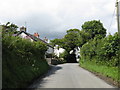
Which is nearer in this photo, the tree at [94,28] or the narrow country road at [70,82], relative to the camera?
the narrow country road at [70,82]

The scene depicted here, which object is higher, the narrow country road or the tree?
the tree

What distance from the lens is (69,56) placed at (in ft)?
215

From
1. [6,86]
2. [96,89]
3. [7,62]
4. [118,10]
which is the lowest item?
[96,89]

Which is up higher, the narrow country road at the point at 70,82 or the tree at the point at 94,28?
the tree at the point at 94,28

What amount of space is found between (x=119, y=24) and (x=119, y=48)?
2.03 meters

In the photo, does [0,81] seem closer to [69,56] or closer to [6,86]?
[6,86]

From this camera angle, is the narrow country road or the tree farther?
Answer: the tree

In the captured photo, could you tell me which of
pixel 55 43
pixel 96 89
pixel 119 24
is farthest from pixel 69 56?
pixel 96 89

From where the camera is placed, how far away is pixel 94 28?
Answer: 62.2 meters

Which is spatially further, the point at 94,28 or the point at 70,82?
the point at 94,28

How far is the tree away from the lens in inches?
2425

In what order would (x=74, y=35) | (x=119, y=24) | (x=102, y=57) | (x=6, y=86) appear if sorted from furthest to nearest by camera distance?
(x=74, y=35) → (x=102, y=57) → (x=119, y=24) → (x=6, y=86)

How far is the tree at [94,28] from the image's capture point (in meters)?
61.6

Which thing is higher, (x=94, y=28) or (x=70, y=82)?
(x=94, y=28)
